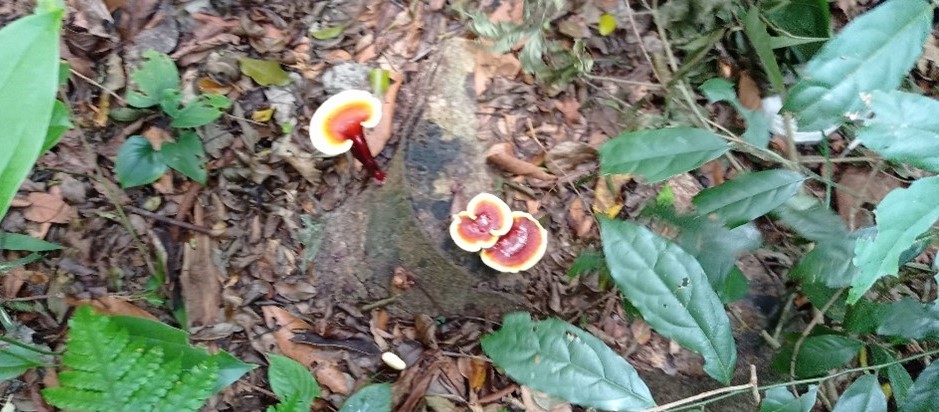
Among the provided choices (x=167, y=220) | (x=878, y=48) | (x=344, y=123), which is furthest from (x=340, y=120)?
(x=878, y=48)

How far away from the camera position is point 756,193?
160 centimetres

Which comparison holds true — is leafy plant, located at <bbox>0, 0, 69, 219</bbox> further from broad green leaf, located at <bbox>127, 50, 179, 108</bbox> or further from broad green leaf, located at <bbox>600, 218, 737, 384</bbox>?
broad green leaf, located at <bbox>127, 50, 179, 108</bbox>

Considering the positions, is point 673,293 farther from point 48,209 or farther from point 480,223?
point 48,209

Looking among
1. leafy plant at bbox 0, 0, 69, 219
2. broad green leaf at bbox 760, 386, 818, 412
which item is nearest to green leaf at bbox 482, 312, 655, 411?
broad green leaf at bbox 760, 386, 818, 412

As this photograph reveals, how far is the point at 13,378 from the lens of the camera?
2061 millimetres

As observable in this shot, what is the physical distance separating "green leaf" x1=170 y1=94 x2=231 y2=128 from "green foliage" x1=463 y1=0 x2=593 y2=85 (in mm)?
1016

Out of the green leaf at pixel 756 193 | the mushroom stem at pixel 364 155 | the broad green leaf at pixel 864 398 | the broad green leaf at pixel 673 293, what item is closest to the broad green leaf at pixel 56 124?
the mushroom stem at pixel 364 155

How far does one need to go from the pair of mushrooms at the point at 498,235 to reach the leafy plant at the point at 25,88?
1186 mm

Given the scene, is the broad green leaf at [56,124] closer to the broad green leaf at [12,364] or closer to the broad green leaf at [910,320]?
the broad green leaf at [12,364]

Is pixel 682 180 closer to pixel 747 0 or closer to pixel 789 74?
pixel 789 74

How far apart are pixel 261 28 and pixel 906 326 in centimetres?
244

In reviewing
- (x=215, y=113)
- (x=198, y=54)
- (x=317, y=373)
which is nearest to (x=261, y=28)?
(x=198, y=54)

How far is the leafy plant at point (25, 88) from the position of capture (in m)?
1.11

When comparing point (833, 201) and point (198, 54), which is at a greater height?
point (198, 54)
